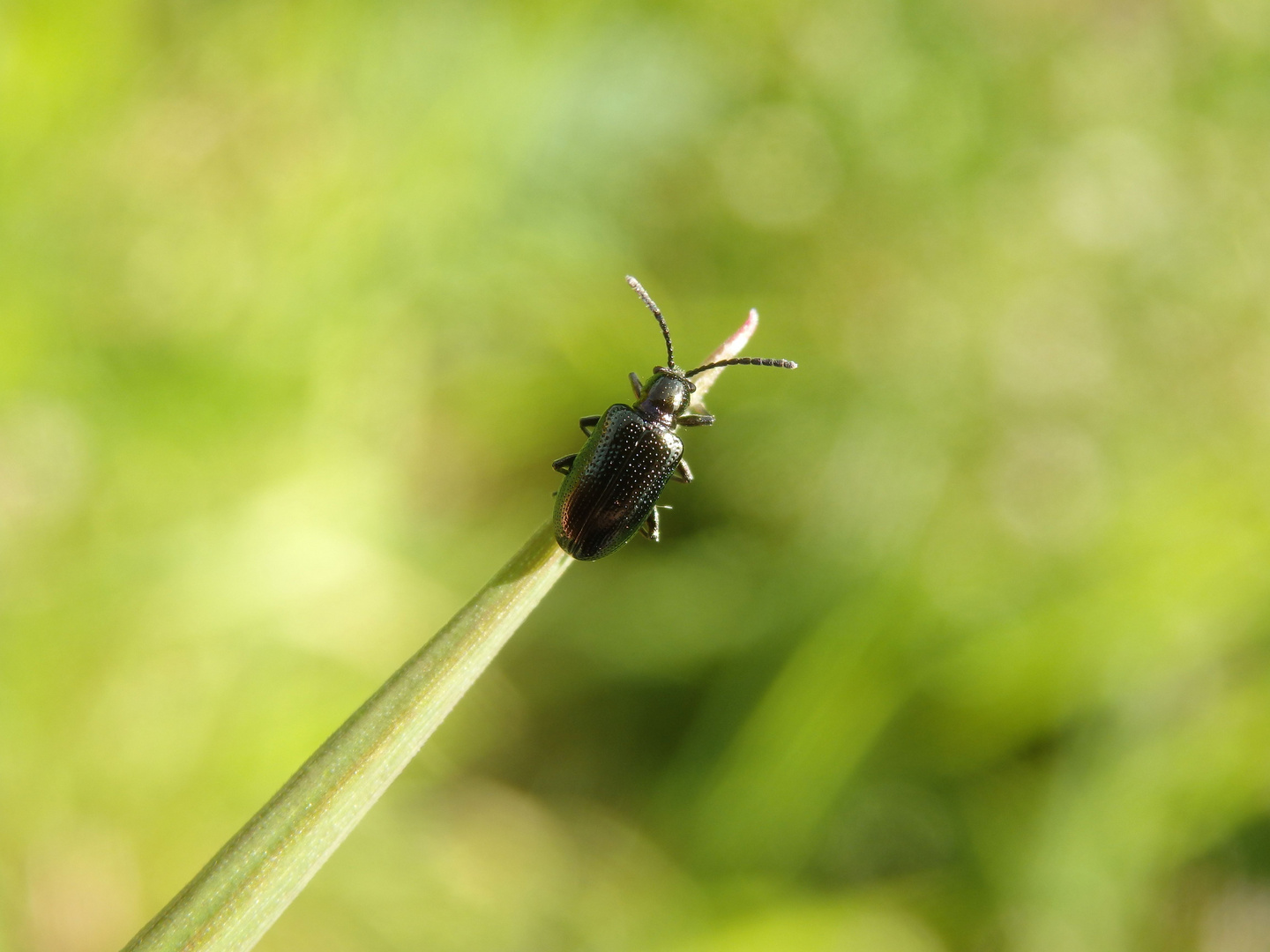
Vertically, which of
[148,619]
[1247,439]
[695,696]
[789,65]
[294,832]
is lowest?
[294,832]

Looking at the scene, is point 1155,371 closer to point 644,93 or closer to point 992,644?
point 992,644

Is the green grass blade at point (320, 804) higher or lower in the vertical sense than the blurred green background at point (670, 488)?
lower

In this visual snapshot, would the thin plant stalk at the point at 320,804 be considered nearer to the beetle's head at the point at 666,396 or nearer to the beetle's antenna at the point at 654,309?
the beetle's antenna at the point at 654,309

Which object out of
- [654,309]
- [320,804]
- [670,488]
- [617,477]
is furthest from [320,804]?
[670,488]

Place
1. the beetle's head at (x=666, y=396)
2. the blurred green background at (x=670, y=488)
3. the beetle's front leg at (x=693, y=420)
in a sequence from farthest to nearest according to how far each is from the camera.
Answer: the blurred green background at (x=670, y=488), the beetle's head at (x=666, y=396), the beetle's front leg at (x=693, y=420)

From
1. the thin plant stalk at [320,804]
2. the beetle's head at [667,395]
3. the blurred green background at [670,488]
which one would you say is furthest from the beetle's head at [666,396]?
the thin plant stalk at [320,804]

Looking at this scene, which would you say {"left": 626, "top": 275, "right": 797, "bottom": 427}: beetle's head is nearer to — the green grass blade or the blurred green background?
the blurred green background

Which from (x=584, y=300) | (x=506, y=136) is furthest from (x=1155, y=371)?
(x=506, y=136)

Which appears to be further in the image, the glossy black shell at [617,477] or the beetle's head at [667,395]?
the beetle's head at [667,395]
